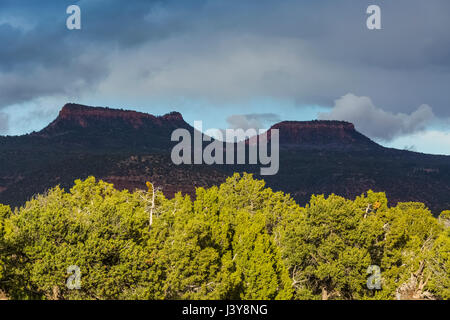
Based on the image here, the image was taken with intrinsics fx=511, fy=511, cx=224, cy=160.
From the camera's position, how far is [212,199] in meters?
41.0

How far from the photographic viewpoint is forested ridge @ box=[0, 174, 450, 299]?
28812mm

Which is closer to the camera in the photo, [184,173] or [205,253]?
[205,253]

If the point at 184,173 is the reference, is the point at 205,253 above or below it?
below

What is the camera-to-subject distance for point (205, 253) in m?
32.5

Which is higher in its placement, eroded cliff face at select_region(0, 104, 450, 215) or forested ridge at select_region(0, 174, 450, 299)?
eroded cliff face at select_region(0, 104, 450, 215)

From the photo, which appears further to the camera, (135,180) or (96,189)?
(135,180)

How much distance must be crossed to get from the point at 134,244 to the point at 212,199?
450 inches

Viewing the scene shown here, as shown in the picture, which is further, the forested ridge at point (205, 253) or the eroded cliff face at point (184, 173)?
the eroded cliff face at point (184, 173)

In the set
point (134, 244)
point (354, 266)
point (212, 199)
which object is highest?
point (212, 199)

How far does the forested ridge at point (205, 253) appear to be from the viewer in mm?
28812

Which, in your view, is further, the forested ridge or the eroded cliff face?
the eroded cliff face

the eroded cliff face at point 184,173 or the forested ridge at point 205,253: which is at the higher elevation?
the eroded cliff face at point 184,173
